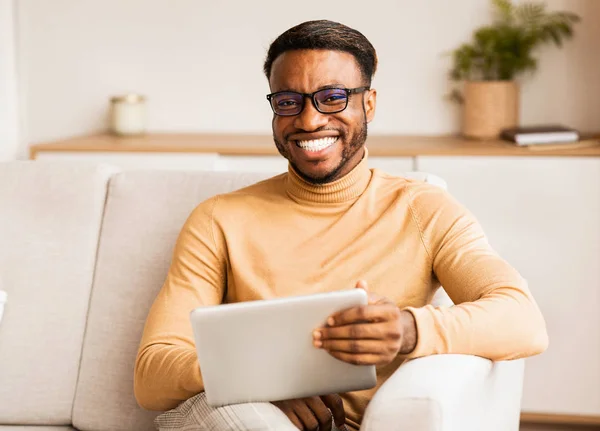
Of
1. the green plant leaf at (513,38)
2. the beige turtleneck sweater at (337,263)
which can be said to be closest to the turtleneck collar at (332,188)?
the beige turtleneck sweater at (337,263)

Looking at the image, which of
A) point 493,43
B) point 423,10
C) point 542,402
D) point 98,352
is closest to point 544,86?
point 493,43

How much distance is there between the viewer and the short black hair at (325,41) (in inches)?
71.7

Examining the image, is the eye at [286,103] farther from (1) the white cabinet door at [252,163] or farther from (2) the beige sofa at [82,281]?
(1) the white cabinet door at [252,163]

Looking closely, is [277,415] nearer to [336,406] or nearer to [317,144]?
[336,406]

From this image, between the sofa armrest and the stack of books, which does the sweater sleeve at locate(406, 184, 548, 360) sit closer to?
the sofa armrest

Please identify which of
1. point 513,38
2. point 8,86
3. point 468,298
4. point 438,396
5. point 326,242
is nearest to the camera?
point 438,396

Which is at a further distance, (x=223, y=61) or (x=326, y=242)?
(x=223, y=61)

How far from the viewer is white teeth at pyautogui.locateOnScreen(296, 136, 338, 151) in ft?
6.00

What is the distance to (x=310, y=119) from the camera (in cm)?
180

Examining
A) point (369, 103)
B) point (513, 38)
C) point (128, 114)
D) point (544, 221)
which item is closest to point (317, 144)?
point (369, 103)

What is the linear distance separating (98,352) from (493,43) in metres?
1.85

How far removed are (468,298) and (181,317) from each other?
1.83ft

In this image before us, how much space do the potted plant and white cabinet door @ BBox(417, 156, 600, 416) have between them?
30cm

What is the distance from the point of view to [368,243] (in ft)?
5.97
